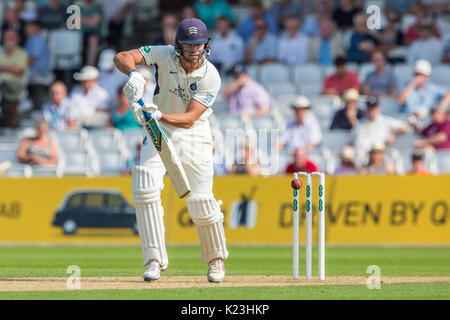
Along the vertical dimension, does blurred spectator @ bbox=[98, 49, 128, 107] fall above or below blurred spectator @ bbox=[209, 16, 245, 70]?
below

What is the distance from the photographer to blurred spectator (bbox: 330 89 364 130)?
1560 cm

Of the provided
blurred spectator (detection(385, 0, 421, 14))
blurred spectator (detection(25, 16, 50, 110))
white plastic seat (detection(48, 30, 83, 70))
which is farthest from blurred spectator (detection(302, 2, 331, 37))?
blurred spectator (detection(25, 16, 50, 110))

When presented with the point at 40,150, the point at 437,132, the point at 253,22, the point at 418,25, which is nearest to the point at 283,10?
the point at 253,22

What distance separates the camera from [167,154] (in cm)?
819

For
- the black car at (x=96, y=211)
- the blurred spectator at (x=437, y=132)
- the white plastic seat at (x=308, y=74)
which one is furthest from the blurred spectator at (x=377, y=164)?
the black car at (x=96, y=211)

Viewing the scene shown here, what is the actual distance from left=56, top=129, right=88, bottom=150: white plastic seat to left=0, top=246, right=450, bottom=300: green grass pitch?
2.60m

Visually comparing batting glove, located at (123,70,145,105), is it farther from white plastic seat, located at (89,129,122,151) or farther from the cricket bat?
white plastic seat, located at (89,129,122,151)

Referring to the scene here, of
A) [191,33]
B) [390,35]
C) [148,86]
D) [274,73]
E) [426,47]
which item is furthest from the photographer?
[274,73]

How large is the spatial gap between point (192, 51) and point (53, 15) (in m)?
12.2

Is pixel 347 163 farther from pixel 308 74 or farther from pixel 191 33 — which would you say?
pixel 191 33

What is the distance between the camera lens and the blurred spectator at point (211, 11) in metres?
18.6

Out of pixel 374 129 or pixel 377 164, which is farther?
pixel 374 129

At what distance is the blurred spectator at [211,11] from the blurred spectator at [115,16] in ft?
5.88
